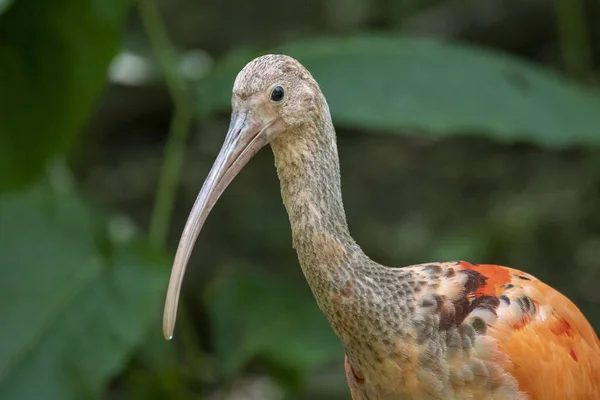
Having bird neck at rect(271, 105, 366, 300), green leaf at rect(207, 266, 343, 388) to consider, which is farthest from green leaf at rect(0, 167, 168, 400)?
bird neck at rect(271, 105, 366, 300)

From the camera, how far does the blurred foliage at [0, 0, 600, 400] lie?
4453 mm

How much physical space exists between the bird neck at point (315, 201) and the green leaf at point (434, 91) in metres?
1.54

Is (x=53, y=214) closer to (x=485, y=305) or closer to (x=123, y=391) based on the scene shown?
(x=123, y=391)

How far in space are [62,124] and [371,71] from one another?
1.39 m

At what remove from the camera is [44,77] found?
185 inches

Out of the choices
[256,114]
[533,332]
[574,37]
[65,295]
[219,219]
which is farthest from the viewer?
[219,219]

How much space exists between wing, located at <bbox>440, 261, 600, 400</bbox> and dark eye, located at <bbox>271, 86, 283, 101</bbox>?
78 centimetres

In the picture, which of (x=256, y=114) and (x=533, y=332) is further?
(x=533, y=332)

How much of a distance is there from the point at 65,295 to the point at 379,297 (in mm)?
1863

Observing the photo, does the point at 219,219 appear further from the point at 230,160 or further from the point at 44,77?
the point at 230,160

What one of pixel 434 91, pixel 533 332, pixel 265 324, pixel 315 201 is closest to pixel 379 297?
pixel 315 201

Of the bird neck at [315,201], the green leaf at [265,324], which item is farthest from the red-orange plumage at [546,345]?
the green leaf at [265,324]

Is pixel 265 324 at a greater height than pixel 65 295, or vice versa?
pixel 65 295

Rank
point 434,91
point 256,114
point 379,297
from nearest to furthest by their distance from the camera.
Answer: point 256,114
point 379,297
point 434,91
